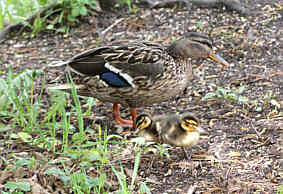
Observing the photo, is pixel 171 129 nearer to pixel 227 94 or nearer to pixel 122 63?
pixel 122 63

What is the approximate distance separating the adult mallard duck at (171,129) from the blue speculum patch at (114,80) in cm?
43

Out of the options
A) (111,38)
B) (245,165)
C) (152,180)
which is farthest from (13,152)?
(111,38)

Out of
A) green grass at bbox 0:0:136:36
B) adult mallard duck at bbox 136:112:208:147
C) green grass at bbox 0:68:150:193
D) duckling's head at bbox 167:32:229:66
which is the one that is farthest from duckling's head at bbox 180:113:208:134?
green grass at bbox 0:0:136:36

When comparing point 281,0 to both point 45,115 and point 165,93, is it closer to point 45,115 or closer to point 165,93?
point 165,93

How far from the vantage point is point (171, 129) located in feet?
12.5

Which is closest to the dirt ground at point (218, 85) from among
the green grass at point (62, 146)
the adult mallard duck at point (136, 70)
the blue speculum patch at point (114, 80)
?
the green grass at point (62, 146)

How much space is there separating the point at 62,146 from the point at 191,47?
5.05ft

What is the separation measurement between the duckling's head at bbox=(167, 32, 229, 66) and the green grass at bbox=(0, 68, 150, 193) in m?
1.00

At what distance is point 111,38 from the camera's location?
6.11 meters

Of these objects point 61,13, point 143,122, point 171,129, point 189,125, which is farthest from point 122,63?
point 61,13

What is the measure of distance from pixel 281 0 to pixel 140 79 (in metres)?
2.91

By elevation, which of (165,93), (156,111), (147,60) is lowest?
(156,111)

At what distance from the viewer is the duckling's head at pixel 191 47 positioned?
4400 millimetres

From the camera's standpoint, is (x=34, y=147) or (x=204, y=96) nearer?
(x=34, y=147)
